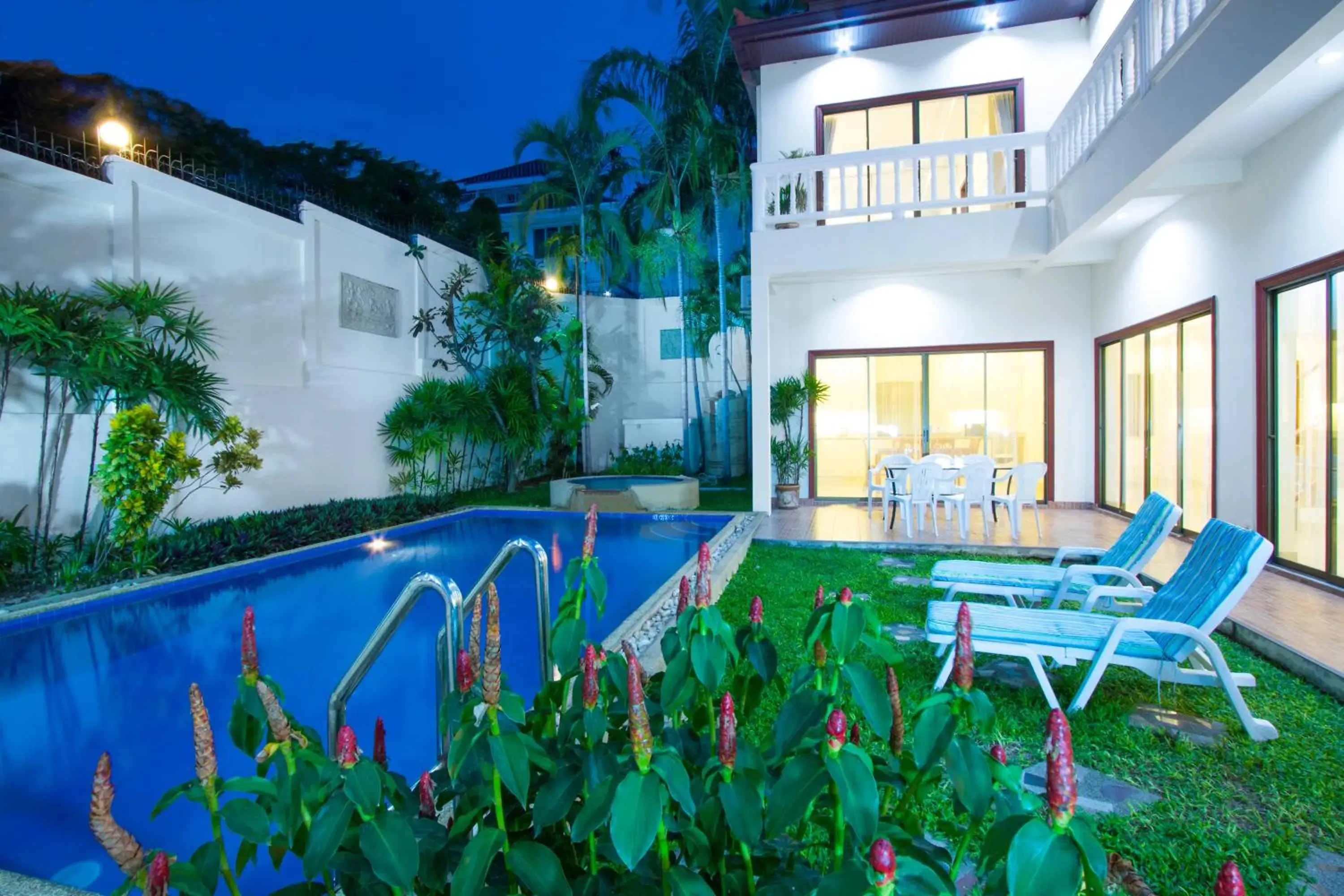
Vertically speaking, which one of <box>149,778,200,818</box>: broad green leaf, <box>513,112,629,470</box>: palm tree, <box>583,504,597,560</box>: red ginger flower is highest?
<box>513,112,629,470</box>: palm tree

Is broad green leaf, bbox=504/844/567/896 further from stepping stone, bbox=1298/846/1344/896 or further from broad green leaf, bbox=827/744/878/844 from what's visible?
stepping stone, bbox=1298/846/1344/896

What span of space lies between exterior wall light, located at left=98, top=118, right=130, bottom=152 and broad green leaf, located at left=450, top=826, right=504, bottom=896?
34.4 ft

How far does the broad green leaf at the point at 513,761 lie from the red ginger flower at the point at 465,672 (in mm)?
196

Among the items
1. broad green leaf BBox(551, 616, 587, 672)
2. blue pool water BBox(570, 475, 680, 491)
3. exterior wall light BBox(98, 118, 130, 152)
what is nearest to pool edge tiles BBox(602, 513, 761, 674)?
Answer: broad green leaf BBox(551, 616, 587, 672)

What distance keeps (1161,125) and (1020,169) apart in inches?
192

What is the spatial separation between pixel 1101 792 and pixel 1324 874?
0.70 m

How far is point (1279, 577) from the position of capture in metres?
6.36

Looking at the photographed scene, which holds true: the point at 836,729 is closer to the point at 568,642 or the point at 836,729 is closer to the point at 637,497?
the point at 568,642

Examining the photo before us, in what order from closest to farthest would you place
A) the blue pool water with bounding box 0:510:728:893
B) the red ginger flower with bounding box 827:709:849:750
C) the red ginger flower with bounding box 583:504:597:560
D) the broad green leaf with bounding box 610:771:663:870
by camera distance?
the broad green leaf with bounding box 610:771:663:870
the red ginger flower with bounding box 827:709:849:750
the red ginger flower with bounding box 583:504:597:560
the blue pool water with bounding box 0:510:728:893

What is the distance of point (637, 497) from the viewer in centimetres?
1184

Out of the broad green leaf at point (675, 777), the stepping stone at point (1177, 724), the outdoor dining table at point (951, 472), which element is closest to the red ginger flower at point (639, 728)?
the broad green leaf at point (675, 777)

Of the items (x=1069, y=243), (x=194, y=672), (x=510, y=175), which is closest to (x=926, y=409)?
(x=1069, y=243)

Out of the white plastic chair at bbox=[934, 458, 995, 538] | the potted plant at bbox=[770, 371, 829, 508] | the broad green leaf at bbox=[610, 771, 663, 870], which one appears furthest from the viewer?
the potted plant at bbox=[770, 371, 829, 508]

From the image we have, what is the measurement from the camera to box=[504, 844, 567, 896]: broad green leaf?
104 cm
